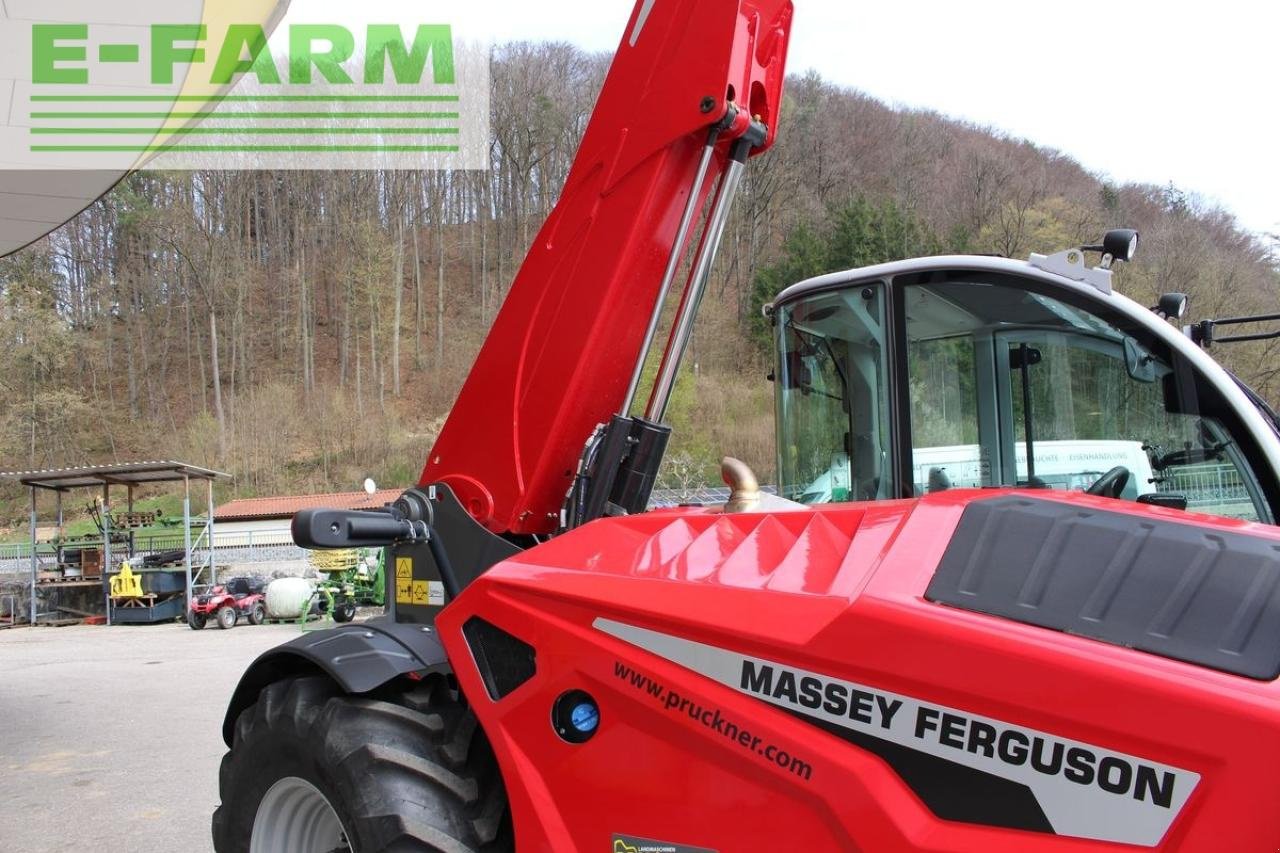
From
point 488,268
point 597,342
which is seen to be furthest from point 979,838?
point 488,268

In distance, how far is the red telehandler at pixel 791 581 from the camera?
1.52m

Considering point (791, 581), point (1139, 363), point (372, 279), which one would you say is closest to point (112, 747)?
point (791, 581)

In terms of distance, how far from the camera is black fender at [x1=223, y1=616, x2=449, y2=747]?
8.09 ft

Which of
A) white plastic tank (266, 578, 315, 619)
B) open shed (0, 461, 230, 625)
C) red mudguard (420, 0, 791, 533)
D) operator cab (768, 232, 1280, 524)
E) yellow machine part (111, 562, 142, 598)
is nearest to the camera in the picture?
operator cab (768, 232, 1280, 524)

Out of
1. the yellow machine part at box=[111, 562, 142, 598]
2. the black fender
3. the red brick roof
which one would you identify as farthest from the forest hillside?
the black fender

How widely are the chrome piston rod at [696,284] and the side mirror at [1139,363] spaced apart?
1.22 meters

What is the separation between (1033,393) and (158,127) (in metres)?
7.58

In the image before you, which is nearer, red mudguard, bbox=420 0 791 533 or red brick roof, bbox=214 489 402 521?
red mudguard, bbox=420 0 791 533

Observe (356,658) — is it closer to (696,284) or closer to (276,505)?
(696,284)

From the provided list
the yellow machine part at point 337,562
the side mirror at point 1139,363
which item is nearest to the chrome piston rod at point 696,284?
the side mirror at point 1139,363

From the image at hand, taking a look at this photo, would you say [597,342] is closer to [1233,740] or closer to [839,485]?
[839,485]

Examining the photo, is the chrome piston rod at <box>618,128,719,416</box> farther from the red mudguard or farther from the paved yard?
the paved yard

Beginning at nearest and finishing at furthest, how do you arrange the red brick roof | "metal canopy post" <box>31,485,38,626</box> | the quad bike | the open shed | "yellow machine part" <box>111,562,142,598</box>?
the quad bike → the open shed → "yellow machine part" <box>111,562,142,598</box> → "metal canopy post" <box>31,485,38,626</box> → the red brick roof

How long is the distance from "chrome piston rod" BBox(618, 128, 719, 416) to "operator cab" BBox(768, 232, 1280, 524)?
83cm
